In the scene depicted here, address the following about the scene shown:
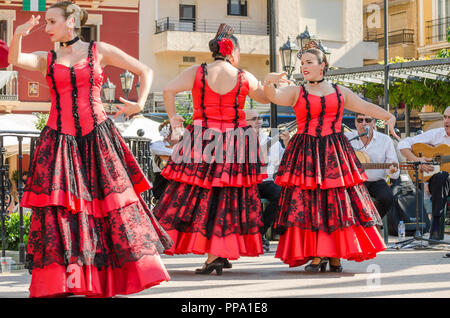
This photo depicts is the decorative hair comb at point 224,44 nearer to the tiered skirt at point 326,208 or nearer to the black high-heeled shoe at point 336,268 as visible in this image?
the tiered skirt at point 326,208

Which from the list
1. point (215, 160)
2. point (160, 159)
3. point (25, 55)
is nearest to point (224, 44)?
point (215, 160)

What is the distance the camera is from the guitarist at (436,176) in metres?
9.80

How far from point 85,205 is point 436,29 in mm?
37723

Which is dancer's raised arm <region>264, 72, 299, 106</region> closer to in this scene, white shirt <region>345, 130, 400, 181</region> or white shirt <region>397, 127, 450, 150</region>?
white shirt <region>345, 130, 400, 181</region>

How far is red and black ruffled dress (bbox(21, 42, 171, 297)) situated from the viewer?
5176mm

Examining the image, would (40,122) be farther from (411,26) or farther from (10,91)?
(411,26)

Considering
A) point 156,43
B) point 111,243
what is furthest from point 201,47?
point 111,243

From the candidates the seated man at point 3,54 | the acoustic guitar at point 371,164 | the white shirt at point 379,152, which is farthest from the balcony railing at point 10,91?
the seated man at point 3,54

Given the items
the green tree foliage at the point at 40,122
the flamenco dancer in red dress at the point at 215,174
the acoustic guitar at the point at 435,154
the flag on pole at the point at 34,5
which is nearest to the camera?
the flamenco dancer in red dress at the point at 215,174

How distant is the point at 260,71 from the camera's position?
37.1 meters

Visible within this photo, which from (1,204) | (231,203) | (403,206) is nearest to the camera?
(231,203)

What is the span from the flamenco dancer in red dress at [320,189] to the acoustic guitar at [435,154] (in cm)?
234
